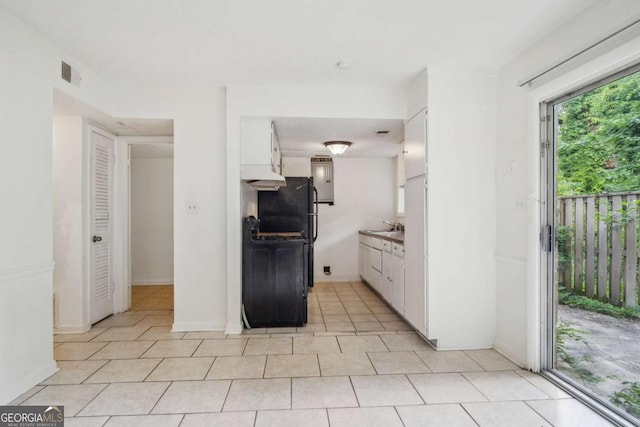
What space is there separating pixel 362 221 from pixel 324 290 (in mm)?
1403

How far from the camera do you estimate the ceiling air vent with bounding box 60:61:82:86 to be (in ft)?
8.48

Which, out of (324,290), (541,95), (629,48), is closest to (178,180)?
(324,290)

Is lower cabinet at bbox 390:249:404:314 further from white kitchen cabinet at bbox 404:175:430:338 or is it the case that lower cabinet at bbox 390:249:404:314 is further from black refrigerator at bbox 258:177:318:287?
black refrigerator at bbox 258:177:318:287

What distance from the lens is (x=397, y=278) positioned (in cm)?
367

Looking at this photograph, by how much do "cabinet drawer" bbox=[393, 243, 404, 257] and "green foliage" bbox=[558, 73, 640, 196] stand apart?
1.44 m

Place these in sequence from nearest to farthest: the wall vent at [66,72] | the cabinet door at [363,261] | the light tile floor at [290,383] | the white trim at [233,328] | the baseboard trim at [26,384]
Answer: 1. the light tile floor at [290,383]
2. the baseboard trim at [26,384]
3. the wall vent at [66,72]
4. the white trim at [233,328]
5. the cabinet door at [363,261]

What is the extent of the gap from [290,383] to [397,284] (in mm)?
1744

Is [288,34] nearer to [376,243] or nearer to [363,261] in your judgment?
[376,243]

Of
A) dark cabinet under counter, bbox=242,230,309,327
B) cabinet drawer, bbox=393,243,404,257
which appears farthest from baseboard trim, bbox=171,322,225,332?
cabinet drawer, bbox=393,243,404,257

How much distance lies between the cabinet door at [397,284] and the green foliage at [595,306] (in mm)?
1346

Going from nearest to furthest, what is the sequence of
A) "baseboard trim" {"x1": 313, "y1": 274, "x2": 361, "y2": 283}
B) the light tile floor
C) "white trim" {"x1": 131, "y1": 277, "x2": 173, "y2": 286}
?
the light tile floor, "white trim" {"x1": 131, "y1": 277, "x2": 173, "y2": 286}, "baseboard trim" {"x1": 313, "y1": 274, "x2": 361, "y2": 283}

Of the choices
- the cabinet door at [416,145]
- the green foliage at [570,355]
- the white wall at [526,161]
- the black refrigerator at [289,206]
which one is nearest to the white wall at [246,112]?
the cabinet door at [416,145]

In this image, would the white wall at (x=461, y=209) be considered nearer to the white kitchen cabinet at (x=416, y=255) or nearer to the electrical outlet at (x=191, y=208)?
the white kitchen cabinet at (x=416, y=255)

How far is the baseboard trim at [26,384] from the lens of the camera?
2.04m
